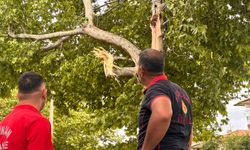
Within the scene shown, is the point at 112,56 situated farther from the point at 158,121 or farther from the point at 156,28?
the point at 158,121

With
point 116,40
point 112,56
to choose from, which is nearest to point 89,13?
point 116,40

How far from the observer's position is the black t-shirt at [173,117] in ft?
12.3

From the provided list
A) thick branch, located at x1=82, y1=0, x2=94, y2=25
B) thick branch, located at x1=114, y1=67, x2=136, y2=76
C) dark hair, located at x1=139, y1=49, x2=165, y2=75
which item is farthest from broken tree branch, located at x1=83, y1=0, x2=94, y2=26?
dark hair, located at x1=139, y1=49, x2=165, y2=75

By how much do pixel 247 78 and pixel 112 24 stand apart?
15.0ft

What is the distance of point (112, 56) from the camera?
1013 cm

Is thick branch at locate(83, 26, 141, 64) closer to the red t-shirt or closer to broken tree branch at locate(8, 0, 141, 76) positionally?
broken tree branch at locate(8, 0, 141, 76)

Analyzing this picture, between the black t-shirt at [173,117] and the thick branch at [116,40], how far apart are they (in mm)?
5887

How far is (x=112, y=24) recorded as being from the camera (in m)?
13.5

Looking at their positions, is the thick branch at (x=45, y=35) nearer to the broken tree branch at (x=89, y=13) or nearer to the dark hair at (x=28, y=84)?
the broken tree branch at (x=89, y=13)

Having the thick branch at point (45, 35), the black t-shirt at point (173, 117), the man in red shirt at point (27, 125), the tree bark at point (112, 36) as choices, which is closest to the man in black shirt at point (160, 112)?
the black t-shirt at point (173, 117)

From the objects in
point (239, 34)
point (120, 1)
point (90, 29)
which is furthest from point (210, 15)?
point (120, 1)

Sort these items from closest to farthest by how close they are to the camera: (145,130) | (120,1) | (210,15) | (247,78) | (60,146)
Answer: (145,130) < (210,15) < (247,78) < (120,1) < (60,146)

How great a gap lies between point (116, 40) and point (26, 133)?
7201mm

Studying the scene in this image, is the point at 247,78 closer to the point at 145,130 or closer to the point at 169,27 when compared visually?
the point at 169,27
